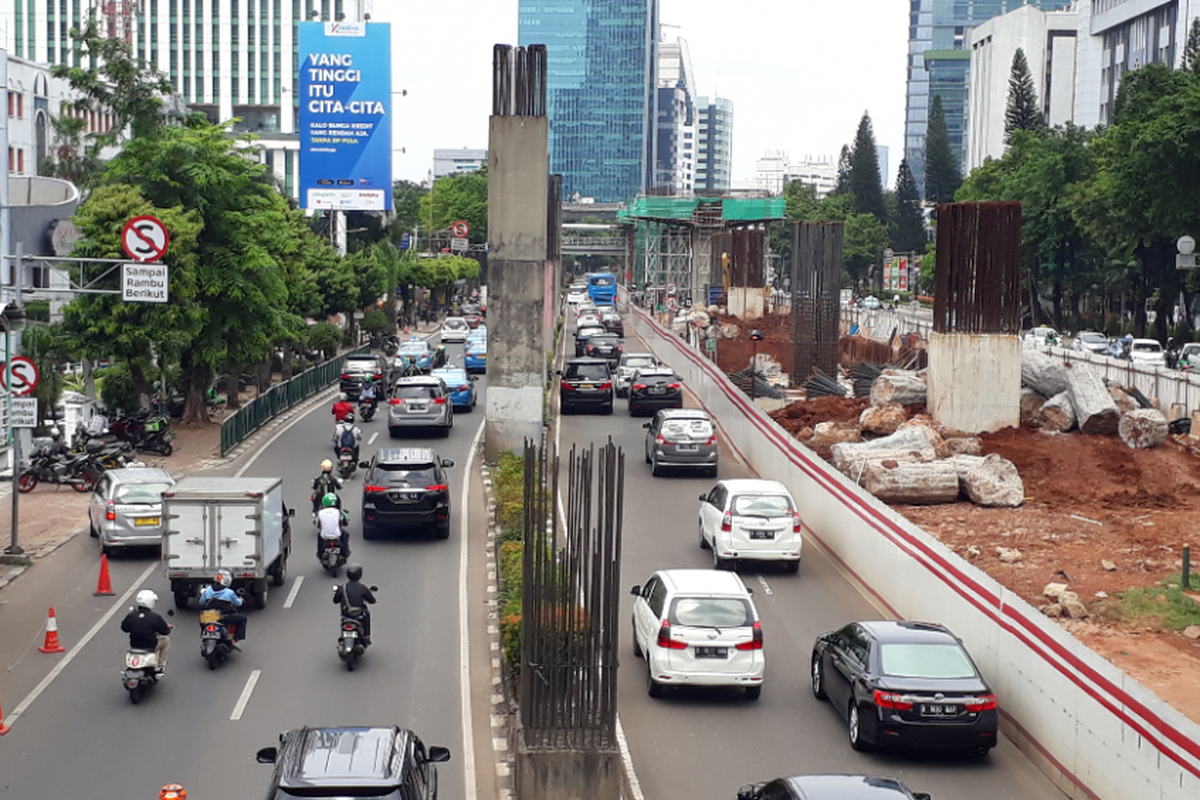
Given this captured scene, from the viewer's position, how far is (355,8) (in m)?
130

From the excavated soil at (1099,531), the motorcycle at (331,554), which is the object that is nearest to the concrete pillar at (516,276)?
the excavated soil at (1099,531)

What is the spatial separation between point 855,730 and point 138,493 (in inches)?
574

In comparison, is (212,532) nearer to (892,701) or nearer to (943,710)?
(892,701)

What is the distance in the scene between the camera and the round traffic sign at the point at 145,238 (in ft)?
86.6

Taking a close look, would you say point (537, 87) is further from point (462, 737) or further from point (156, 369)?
point (462, 737)

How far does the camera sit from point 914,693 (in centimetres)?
1494

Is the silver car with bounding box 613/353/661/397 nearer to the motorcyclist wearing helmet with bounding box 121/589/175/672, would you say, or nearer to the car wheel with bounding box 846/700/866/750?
the motorcyclist wearing helmet with bounding box 121/589/175/672

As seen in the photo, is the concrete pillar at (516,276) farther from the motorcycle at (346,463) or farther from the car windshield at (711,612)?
the car windshield at (711,612)

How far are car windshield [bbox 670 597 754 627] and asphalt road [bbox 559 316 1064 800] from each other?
1057 mm

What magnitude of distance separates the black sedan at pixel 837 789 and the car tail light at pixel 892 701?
11.6ft

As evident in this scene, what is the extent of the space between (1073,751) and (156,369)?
3070cm

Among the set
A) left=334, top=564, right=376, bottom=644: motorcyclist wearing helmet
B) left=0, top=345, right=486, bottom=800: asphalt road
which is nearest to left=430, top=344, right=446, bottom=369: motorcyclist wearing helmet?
left=0, top=345, right=486, bottom=800: asphalt road

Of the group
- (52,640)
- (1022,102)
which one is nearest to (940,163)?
(1022,102)

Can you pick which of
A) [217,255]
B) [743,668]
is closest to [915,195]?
[217,255]
